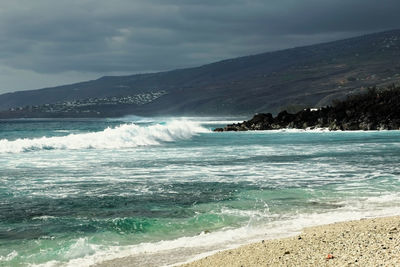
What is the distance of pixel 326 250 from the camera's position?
806cm

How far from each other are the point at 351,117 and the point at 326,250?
54.0m

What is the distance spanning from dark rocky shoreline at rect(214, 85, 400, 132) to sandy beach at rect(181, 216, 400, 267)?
158 ft

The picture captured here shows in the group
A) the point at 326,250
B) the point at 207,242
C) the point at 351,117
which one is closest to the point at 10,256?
the point at 207,242

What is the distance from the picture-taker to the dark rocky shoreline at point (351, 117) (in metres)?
55.8

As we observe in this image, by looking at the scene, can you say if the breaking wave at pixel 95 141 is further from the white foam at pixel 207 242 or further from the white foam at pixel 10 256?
the white foam at pixel 207 242

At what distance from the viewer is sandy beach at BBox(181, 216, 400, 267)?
7.33 meters

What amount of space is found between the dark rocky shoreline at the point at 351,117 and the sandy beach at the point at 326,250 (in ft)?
158

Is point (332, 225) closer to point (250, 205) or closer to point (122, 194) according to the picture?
point (250, 205)

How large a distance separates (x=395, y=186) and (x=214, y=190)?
5.76m

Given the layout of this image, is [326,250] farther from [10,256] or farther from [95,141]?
[95,141]

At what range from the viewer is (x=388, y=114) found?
185 feet

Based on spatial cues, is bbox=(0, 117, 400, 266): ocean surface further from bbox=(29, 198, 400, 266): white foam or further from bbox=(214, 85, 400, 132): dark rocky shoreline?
bbox=(214, 85, 400, 132): dark rocky shoreline

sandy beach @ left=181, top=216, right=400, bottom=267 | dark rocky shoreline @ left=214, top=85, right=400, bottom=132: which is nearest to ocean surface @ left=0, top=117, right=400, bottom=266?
sandy beach @ left=181, top=216, right=400, bottom=267

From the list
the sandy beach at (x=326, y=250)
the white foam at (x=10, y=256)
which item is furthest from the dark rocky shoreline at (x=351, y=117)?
the white foam at (x=10, y=256)
